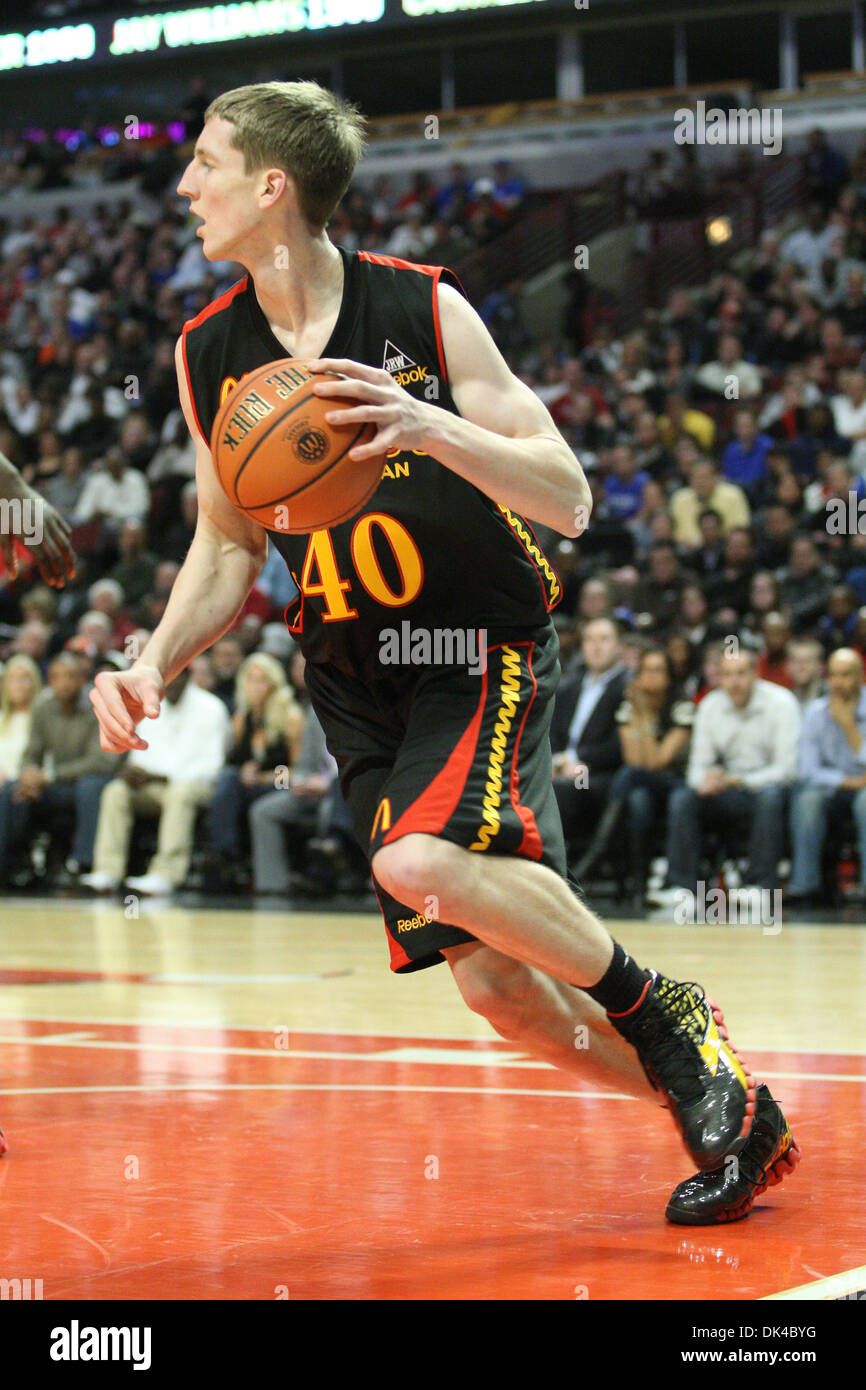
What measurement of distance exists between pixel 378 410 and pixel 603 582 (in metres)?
7.70

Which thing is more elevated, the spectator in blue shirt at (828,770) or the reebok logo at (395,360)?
the reebok logo at (395,360)

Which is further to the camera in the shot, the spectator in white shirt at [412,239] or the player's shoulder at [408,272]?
the spectator in white shirt at [412,239]

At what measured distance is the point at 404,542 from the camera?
3186mm

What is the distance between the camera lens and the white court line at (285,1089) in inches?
170

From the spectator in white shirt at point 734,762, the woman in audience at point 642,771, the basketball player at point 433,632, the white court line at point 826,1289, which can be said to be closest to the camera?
the white court line at point 826,1289

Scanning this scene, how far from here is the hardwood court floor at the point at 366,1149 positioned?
8.83ft

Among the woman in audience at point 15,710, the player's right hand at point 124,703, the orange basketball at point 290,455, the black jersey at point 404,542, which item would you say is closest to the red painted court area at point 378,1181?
the player's right hand at point 124,703

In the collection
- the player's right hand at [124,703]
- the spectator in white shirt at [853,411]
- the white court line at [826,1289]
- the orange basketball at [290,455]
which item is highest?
the spectator in white shirt at [853,411]

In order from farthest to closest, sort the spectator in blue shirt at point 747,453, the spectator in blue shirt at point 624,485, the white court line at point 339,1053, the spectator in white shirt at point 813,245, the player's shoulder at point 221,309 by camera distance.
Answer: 1. the spectator in white shirt at point 813,245
2. the spectator in blue shirt at point 624,485
3. the spectator in blue shirt at point 747,453
4. the white court line at point 339,1053
5. the player's shoulder at point 221,309

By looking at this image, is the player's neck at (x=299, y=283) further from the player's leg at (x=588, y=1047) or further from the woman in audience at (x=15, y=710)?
the woman in audience at (x=15, y=710)

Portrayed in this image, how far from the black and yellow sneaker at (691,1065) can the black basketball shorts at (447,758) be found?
312 mm

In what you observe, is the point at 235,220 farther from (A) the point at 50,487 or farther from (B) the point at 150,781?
(A) the point at 50,487

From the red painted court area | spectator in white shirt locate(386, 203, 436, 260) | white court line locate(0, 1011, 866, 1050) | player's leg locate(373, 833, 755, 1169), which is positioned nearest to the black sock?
player's leg locate(373, 833, 755, 1169)

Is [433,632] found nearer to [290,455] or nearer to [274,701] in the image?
[290,455]
